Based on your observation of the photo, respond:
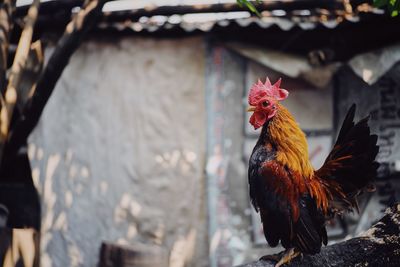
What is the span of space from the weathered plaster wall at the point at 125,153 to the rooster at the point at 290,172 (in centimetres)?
305

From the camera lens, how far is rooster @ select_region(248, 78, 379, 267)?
3.19m

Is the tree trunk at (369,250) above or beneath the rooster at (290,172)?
beneath

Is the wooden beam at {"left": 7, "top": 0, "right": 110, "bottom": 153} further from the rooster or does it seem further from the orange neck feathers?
the orange neck feathers

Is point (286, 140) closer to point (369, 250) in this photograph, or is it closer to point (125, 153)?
point (369, 250)

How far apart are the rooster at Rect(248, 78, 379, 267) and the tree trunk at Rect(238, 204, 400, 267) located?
Answer: 101 millimetres

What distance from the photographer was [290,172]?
321cm

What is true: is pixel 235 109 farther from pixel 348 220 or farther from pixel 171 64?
pixel 348 220

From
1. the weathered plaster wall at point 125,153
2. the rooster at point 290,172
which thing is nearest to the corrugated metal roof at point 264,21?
the weathered plaster wall at point 125,153

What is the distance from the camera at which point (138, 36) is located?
6.38 meters

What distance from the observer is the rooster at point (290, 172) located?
3189 mm

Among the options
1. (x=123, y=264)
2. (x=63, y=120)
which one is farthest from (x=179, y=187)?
(x=63, y=120)

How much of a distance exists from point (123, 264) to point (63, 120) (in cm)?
205

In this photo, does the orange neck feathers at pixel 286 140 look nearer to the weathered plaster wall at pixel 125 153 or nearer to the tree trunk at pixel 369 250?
the tree trunk at pixel 369 250

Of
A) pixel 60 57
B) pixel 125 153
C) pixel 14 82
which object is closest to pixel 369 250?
pixel 60 57
